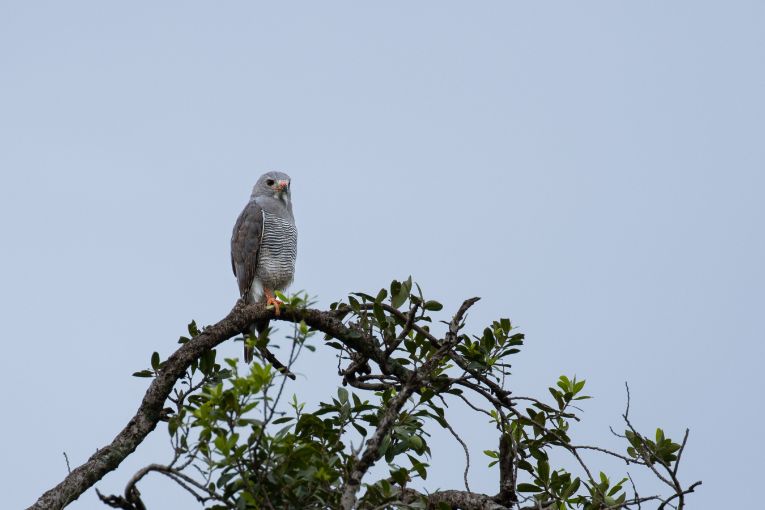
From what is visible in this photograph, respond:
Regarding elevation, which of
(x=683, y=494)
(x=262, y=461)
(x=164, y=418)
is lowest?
(x=262, y=461)

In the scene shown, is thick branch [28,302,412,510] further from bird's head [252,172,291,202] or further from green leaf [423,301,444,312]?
bird's head [252,172,291,202]

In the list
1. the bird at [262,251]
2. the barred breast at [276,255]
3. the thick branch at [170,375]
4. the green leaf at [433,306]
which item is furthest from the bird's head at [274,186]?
the green leaf at [433,306]

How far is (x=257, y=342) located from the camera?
364 cm

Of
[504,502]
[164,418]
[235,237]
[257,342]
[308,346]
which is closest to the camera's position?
[308,346]

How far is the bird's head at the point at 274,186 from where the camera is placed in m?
7.77

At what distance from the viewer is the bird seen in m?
7.25

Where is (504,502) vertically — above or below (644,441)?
below

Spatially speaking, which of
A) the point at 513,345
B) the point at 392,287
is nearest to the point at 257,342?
the point at 392,287

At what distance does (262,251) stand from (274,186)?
2.48 ft

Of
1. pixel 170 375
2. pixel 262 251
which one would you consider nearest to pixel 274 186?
pixel 262 251

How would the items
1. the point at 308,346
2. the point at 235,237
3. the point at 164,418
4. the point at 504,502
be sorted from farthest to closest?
the point at 235,237, the point at 164,418, the point at 504,502, the point at 308,346

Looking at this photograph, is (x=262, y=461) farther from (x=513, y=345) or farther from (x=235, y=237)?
(x=235, y=237)

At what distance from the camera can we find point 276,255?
7273mm

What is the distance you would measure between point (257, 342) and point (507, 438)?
1491 mm
